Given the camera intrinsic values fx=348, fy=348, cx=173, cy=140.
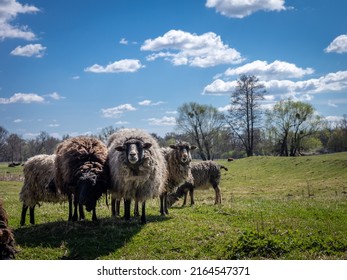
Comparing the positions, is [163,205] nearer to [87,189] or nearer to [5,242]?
[87,189]

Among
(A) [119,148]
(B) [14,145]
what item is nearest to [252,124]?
(B) [14,145]

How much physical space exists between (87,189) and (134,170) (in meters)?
1.54

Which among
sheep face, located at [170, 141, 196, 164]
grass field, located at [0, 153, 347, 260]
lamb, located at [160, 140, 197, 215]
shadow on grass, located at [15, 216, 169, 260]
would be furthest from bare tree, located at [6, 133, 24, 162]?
shadow on grass, located at [15, 216, 169, 260]

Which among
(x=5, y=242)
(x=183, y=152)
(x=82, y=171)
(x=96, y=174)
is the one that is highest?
(x=183, y=152)

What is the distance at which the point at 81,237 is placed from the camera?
945 centimetres

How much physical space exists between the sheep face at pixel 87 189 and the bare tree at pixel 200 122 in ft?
126

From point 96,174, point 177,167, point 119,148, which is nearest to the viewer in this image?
point 96,174

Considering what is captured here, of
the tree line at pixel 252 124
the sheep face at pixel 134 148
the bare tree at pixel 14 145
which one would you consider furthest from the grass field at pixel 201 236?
the tree line at pixel 252 124

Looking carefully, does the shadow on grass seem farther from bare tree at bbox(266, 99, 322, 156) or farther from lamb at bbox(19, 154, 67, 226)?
bare tree at bbox(266, 99, 322, 156)

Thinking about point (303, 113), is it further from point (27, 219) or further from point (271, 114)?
point (27, 219)

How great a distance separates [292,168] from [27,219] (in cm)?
3109

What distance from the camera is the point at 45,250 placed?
8625mm

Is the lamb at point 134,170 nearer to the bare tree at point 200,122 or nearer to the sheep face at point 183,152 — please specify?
the sheep face at point 183,152

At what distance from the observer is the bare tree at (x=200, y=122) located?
165 feet
